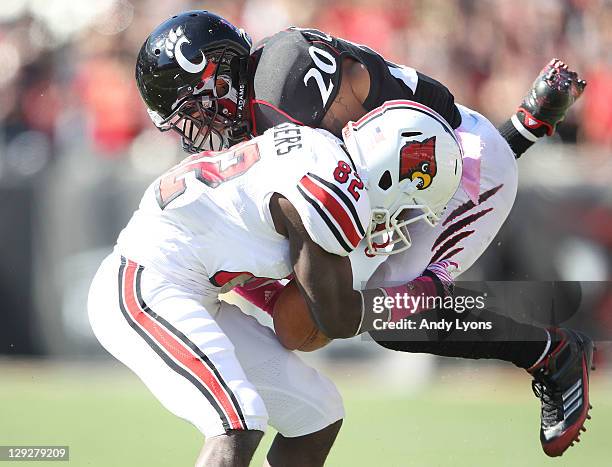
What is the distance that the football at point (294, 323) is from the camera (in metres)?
4.13

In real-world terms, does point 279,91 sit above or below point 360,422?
above

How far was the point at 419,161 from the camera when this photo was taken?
3.94 meters

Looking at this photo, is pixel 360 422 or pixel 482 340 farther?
pixel 360 422

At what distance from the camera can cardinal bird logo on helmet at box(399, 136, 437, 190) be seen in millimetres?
3918

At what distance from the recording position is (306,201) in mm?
3715

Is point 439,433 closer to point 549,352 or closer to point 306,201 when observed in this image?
point 549,352

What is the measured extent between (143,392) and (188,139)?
3579 mm

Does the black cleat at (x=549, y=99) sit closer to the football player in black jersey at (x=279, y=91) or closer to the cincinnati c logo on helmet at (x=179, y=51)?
the football player in black jersey at (x=279, y=91)

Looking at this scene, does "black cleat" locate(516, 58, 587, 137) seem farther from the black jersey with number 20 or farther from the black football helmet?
the black football helmet

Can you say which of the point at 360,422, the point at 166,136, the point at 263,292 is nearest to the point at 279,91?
the point at 263,292

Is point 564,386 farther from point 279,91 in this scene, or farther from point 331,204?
point 279,91

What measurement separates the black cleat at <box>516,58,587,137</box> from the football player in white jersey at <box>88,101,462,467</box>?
120cm

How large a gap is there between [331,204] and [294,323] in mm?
632

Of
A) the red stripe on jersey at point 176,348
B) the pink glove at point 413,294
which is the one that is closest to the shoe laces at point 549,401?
the pink glove at point 413,294
